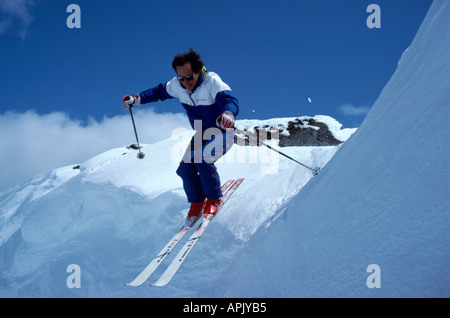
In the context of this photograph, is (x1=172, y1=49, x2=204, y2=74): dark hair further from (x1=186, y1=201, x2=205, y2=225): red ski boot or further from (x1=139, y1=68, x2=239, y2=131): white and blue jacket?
(x1=186, y1=201, x2=205, y2=225): red ski boot

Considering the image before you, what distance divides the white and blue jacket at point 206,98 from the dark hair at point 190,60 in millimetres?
130

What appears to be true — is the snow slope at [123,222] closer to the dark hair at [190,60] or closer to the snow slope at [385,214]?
the snow slope at [385,214]

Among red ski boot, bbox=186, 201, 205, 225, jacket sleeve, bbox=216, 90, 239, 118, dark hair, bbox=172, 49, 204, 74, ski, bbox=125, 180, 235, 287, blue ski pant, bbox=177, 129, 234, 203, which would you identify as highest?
dark hair, bbox=172, 49, 204, 74

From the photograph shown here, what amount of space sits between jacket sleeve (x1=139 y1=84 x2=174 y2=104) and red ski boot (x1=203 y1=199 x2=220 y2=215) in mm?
1880

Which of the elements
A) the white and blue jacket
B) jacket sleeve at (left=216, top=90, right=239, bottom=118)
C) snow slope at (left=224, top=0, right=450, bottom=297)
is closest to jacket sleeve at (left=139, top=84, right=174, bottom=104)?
the white and blue jacket

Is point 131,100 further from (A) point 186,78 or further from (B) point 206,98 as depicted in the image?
(B) point 206,98

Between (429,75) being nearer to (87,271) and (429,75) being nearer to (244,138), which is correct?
(244,138)

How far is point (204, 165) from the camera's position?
432 centimetres

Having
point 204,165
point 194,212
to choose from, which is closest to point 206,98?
point 204,165

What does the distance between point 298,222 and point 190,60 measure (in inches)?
105

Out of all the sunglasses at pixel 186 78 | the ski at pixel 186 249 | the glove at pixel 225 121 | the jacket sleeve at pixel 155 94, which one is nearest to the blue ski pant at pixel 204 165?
the ski at pixel 186 249

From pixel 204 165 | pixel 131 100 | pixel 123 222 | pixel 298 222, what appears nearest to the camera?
pixel 298 222

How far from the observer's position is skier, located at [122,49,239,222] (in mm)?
4066
